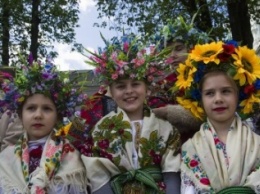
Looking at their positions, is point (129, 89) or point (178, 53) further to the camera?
point (178, 53)

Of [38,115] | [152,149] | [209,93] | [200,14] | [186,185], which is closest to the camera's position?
[186,185]

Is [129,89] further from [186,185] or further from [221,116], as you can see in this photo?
[186,185]

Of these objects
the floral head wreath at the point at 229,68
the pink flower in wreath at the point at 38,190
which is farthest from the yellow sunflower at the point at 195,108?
the pink flower in wreath at the point at 38,190

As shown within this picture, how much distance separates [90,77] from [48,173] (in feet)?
3.44

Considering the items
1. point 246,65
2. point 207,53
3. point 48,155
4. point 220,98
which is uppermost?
point 207,53

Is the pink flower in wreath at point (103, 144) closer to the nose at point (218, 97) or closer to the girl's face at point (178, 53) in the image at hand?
the nose at point (218, 97)

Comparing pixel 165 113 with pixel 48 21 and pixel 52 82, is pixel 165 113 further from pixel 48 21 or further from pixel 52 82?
pixel 48 21

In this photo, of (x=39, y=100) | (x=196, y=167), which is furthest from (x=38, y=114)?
(x=196, y=167)

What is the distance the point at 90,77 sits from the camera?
4.48 metres

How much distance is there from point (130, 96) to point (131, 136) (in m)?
0.32

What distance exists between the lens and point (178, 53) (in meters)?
5.00

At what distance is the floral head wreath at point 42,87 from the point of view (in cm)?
401

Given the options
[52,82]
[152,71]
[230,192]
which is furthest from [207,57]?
[52,82]

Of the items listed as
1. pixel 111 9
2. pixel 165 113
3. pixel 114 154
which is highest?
pixel 111 9
